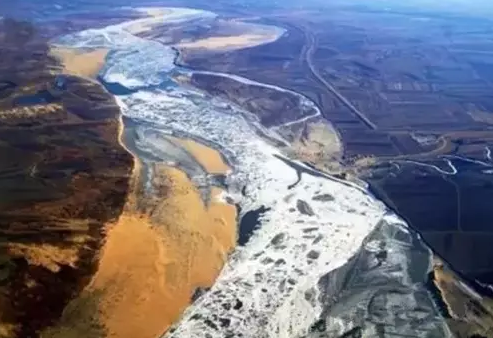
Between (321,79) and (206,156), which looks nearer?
(206,156)

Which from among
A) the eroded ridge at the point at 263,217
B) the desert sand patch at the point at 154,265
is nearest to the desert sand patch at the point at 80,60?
the eroded ridge at the point at 263,217

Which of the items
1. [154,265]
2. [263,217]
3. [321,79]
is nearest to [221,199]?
[263,217]

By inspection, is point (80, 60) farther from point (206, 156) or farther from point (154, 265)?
point (154, 265)

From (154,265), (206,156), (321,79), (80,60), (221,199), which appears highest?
(154,265)

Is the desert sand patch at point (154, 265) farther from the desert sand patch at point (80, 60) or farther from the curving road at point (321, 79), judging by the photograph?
the desert sand patch at point (80, 60)

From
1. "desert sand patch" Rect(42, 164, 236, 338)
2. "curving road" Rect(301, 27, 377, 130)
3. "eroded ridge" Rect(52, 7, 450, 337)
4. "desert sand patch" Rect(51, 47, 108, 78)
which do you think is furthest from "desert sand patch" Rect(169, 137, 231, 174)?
"desert sand patch" Rect(51, 47, 108, 78)

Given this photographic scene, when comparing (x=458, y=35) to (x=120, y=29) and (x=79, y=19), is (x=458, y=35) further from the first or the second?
(x=79, y=19)

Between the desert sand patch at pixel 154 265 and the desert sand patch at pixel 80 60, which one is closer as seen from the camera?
the desert sand patch at pixel 154 265

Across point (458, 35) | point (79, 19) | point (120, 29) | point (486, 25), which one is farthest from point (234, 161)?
point (486, 25)
